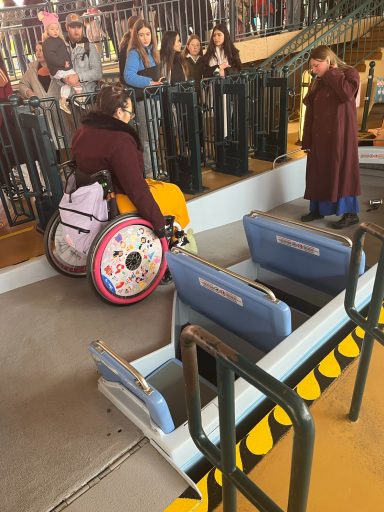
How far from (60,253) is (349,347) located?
184 cm

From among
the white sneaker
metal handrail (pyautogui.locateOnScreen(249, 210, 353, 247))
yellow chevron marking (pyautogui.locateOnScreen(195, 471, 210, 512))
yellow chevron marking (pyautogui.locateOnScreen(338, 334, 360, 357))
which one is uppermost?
the white sneaker

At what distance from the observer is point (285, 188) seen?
4312mm

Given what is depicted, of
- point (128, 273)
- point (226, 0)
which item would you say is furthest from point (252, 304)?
point (226, 0)

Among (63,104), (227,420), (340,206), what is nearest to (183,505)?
(227,420)

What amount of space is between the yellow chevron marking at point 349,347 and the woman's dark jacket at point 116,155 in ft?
3.94

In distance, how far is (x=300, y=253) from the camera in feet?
8.11

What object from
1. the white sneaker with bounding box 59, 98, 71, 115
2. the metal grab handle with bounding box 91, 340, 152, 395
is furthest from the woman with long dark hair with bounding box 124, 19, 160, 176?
the metal grab handle with bounding box 91, 340, 152, 395

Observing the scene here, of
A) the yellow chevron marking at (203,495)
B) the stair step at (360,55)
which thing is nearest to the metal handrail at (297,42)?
the stair step at (360,55)

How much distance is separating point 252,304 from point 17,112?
6.80ft

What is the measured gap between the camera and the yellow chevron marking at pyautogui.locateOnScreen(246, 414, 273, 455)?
153cm

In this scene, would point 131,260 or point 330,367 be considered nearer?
point 330,367

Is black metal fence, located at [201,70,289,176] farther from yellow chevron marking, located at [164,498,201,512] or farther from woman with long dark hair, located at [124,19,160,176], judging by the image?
yellow chevron marking, located at [164,498,201,512]

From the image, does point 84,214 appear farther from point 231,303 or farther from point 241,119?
point 241,119

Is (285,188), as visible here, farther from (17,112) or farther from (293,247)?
(17,112)
